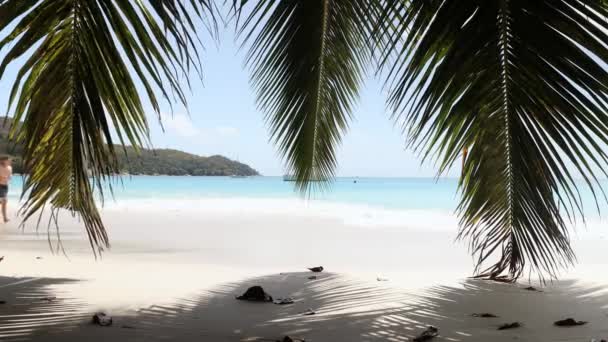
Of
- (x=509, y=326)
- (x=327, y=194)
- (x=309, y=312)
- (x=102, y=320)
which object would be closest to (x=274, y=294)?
(x=309, y=312)

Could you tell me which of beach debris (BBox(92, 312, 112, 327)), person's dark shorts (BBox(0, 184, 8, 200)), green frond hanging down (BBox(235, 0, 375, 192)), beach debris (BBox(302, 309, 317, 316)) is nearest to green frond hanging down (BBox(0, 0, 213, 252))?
beach debris (BBox(92, 312, 112, 327))

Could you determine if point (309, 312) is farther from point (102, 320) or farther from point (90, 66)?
point (90, 66)

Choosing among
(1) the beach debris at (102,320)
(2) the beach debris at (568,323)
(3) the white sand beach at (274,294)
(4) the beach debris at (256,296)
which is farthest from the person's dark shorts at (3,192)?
(2) the beach debris at (568,323)

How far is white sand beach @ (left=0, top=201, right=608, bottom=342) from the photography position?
7.33ft

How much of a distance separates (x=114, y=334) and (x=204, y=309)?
59 centimetres

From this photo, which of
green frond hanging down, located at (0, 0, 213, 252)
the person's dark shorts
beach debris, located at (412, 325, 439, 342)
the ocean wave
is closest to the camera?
green frond hanging down, located at (0, 0, 213, 252)

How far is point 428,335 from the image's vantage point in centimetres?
215

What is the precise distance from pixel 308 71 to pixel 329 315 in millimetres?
1969

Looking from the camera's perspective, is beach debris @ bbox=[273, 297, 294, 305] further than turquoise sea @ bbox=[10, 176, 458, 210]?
No

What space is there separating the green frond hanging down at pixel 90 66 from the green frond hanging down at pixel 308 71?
1.71m

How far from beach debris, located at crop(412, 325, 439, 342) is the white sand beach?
0.14 ft

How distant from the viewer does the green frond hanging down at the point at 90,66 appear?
1586 mm

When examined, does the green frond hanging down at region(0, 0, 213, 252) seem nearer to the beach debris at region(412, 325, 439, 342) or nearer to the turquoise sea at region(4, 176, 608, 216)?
the turquoise sea at region(4, 176, 608, 216)

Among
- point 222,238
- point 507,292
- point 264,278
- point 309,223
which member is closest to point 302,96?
point 264,278
